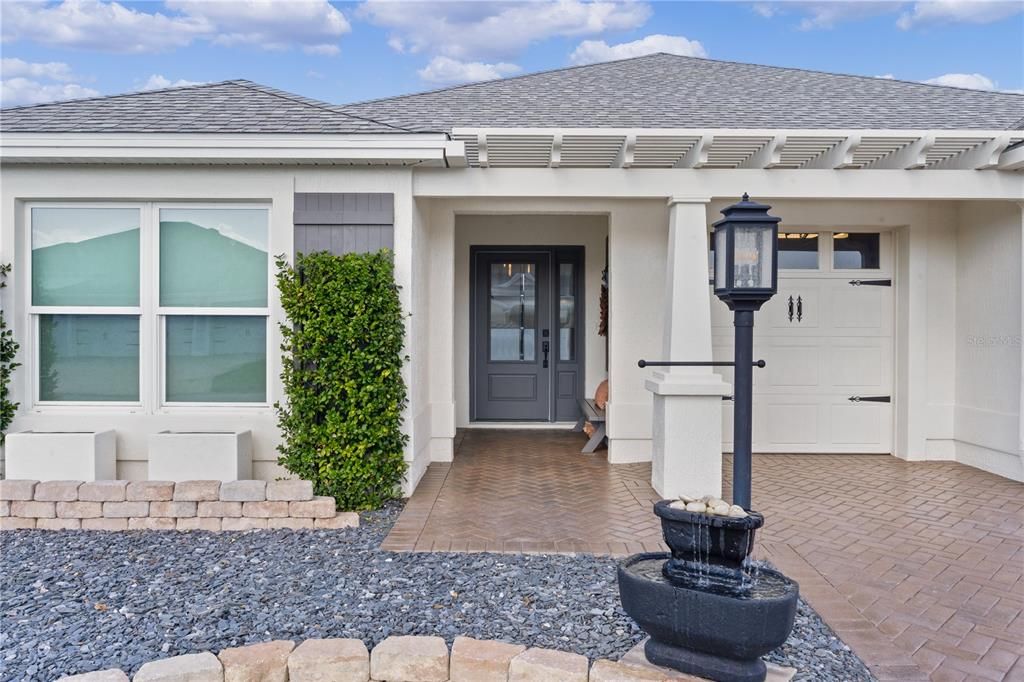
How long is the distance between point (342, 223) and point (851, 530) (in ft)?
14.3

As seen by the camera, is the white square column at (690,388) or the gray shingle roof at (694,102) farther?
the gray shingle roof at (694,102)

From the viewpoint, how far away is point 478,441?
24.0 ft

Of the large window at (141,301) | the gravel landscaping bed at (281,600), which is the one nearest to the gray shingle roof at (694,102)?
the large window at (141,301)

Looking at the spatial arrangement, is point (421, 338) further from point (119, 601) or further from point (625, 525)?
point (119, 601)

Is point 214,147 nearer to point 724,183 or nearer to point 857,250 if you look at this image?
point 724,183

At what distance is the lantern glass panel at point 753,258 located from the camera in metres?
2.74

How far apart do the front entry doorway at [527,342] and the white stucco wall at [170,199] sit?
10.5 ft

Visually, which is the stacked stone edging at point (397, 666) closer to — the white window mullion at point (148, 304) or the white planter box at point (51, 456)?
the white planter box at point (51, 456)

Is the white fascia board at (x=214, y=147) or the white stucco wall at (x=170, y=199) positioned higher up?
the white fascia board at (x=214, y=147)

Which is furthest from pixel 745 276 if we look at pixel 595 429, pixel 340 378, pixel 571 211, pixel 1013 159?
pixel 595 429

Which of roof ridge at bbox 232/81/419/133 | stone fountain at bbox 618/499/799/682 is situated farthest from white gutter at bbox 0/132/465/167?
stone fountain at bbox 618/499/799/682

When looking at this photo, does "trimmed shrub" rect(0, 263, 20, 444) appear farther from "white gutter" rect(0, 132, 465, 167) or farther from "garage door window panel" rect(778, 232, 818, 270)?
"garage door window panel" rect(778, 232, 818, 270)

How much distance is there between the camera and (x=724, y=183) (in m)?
5.14

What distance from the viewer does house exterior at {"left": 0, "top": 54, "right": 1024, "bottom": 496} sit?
16.0ft
